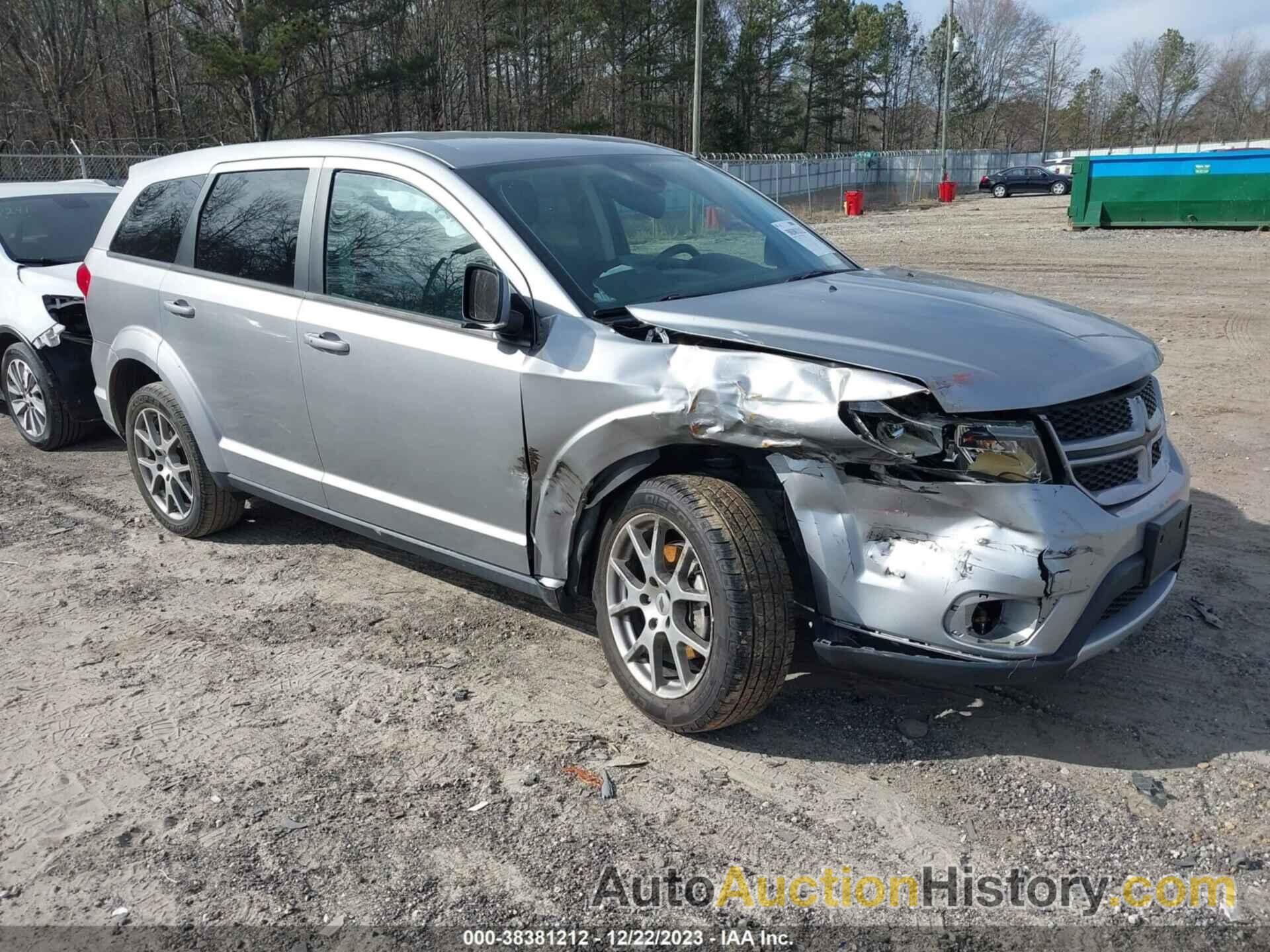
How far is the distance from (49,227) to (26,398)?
4.81 ft

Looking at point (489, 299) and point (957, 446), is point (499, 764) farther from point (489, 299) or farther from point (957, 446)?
point (957, 446)

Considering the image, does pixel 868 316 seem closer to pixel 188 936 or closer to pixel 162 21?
pixel 188 936

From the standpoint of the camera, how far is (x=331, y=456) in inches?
176

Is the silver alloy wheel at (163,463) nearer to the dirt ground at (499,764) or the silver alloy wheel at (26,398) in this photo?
the dirt ground at (499,764)

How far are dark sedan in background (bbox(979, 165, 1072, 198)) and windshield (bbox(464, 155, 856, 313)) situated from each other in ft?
153

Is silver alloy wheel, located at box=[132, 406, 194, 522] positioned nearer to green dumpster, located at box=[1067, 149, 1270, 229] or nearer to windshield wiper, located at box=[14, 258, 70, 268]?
windshield wiper, located at box=[14, 258, 70, 268]

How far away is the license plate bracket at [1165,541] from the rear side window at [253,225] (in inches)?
136

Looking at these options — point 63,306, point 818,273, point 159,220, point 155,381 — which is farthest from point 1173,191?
point 155,381

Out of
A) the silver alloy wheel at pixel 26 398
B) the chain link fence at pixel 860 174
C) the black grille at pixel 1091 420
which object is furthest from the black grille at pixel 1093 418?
the chain link fence at pixel 860 174

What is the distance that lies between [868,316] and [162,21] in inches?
1537

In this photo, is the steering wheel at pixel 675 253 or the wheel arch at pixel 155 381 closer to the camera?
the steering wheel at pixel 675 253

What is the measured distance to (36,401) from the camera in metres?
7.64

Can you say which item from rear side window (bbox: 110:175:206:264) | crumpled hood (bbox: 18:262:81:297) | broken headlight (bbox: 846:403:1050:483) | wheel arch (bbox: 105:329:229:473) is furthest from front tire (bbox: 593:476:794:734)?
crumpled hood (bbox: 18:262:81:297)

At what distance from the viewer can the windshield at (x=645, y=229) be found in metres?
3.85
